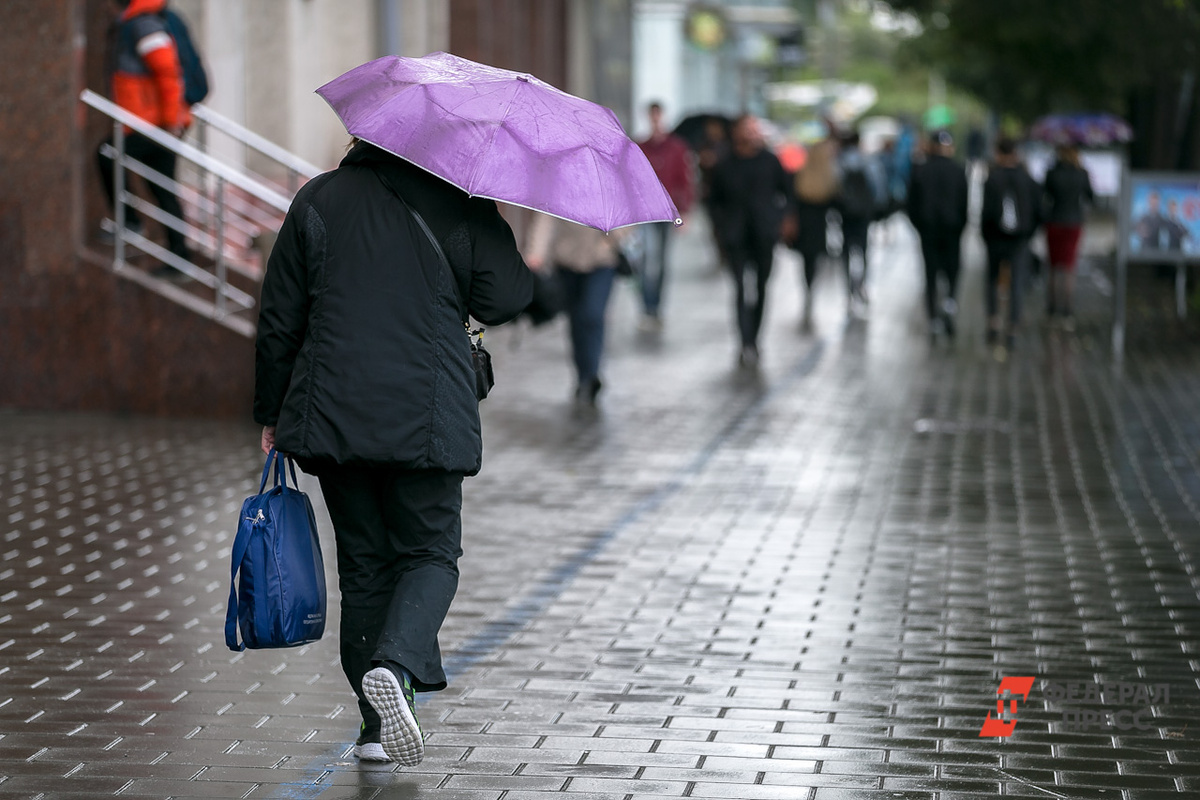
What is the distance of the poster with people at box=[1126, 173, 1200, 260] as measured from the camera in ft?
52.4

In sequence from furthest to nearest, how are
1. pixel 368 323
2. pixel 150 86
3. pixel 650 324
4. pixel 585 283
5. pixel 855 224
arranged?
pixel 855 224
pixel 650 324
pixel 585 283
pixel 150 86
pixel 368 323

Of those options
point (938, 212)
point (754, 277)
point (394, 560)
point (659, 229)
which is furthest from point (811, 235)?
point (394, 560)

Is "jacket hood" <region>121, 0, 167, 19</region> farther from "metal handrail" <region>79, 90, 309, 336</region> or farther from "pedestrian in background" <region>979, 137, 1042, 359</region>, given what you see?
"pedestrian in background" <region>979, 137, 1042, 359</region>

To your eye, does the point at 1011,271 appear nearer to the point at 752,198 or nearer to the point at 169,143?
the point at 752,198

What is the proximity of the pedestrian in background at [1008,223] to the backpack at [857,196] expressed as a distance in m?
2.91

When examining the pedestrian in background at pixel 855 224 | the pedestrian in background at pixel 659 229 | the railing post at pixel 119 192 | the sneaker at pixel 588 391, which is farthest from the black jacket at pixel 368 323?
the pedestrian in background at pixel 855 224

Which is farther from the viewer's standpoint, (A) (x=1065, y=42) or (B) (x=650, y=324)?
(A) (x=1065, y=42)

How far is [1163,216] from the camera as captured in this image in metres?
16.1

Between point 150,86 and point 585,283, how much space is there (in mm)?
3145

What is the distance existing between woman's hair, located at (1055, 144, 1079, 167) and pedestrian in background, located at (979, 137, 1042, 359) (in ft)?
5.14

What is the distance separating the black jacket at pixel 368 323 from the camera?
4637 mm

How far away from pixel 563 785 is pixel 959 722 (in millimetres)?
1340

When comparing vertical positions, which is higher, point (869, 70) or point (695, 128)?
point (695, 128)

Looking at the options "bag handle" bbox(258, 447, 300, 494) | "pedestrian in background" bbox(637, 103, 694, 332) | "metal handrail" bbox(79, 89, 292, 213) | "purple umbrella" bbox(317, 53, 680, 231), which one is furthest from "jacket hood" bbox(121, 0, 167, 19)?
"bag handle" bbox(258, 447, 300, 494)
